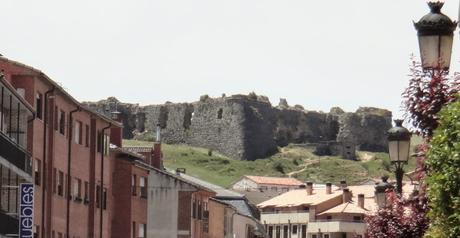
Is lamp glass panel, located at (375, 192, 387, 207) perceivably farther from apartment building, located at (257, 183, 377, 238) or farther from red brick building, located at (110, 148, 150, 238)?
apartment building, located at (257, 183, 377, 238)

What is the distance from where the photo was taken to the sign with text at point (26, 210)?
59.3m

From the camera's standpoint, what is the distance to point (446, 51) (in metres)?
23.5

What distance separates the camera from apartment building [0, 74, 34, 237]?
55.8m

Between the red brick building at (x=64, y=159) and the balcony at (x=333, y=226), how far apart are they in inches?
3919

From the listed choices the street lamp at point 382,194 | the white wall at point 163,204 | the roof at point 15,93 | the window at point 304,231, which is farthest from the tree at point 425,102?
the window at point 304,231

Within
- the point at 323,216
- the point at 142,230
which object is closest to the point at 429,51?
the point at 142,230

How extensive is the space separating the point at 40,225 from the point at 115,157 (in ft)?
71.1

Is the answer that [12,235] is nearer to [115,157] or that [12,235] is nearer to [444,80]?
[115,157]

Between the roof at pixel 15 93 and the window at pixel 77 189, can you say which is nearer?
the roof at pixel 15 93

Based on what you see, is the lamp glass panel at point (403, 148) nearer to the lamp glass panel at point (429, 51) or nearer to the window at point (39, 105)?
the lamp glass panel at point (429, 51)

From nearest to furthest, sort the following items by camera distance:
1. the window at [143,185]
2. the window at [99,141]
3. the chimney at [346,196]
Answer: the window at [99,141] < the window at [143,185] < the chimney at [346,196]

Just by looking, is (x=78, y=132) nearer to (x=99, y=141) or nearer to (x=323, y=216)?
(x=99, y=141)

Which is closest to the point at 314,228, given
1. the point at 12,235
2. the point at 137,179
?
the point at 137,179

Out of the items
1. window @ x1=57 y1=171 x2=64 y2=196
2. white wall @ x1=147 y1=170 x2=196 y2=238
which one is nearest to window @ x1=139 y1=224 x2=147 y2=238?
white wall @ x1=147 y1=170 x2=196 y2=238
